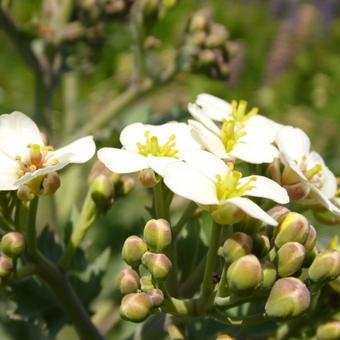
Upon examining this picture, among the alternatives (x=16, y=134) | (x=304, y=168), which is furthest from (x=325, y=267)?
(x=16, y=134)

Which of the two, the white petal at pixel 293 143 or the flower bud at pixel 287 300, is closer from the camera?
the flower bud at pixel 287 300

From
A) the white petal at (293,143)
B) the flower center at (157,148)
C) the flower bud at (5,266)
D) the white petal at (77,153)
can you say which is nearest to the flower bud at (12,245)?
the flower bud at (5,266)

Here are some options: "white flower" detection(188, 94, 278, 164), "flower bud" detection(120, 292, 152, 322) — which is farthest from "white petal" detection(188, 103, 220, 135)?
"flower bud" detection(120, 292, 152, 322)

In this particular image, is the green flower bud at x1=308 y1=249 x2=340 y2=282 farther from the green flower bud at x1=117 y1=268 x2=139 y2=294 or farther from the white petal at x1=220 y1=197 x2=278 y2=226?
the green flower bud at x1=117 y1=268 x2=139 y2=294

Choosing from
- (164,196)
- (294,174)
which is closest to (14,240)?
(164,196)

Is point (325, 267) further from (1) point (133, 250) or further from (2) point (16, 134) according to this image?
(2) point (16, 134)

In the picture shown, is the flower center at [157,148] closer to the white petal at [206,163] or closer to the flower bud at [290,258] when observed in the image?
the white petal at [206,163]
